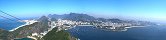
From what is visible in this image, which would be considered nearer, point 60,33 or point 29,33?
point 60,33

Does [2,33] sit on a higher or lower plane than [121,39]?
higher

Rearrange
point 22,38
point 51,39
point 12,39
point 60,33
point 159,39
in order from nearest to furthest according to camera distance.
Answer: point 51,39
point 60,33
point 12,39
point 22,38
point 159,39

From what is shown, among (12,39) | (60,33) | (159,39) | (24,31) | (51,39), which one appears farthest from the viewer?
(159,39)

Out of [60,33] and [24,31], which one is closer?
[60,33]

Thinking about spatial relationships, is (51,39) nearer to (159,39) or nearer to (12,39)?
(12,39)

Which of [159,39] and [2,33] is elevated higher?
[2,33]

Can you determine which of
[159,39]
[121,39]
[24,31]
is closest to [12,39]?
[24,31]

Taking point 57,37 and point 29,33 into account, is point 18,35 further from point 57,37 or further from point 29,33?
point 57,37

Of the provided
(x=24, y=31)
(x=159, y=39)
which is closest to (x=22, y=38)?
(x=24, y=31)

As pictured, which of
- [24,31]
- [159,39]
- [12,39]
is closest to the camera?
[12,39]
